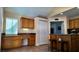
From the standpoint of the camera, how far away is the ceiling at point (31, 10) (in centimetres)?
162

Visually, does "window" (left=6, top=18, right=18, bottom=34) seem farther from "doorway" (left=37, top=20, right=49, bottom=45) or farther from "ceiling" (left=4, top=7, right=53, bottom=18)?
"doorway" (left=37, top=20, right=49, bottom=45)

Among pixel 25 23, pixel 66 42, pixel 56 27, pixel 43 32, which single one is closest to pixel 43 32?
pixel 43 32

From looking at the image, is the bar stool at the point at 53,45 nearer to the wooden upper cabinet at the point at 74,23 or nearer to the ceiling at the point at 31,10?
the wooden upper cabinet at the point at 74,23

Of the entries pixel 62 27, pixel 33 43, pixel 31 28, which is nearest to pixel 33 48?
pixel 33 43

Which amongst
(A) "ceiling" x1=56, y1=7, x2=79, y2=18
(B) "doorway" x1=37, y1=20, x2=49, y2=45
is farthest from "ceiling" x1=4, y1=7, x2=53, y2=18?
(A) "ceiling" x1=56, y1=7, x2=79, y2=18

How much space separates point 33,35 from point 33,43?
148 mm

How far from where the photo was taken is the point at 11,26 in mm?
1638

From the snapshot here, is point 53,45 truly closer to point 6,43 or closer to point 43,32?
Answer: point 43,32

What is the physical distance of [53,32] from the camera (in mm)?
1716

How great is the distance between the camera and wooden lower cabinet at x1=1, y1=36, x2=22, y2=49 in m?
1.57

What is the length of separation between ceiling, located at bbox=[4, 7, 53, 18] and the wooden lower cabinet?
454 mm

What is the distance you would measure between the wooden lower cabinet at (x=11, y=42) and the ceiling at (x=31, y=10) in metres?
0.45

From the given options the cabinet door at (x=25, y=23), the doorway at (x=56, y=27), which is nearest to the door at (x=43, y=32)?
the doorway at (x=56, y=27)

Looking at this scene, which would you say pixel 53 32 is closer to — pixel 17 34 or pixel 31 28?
pixel 31 28
